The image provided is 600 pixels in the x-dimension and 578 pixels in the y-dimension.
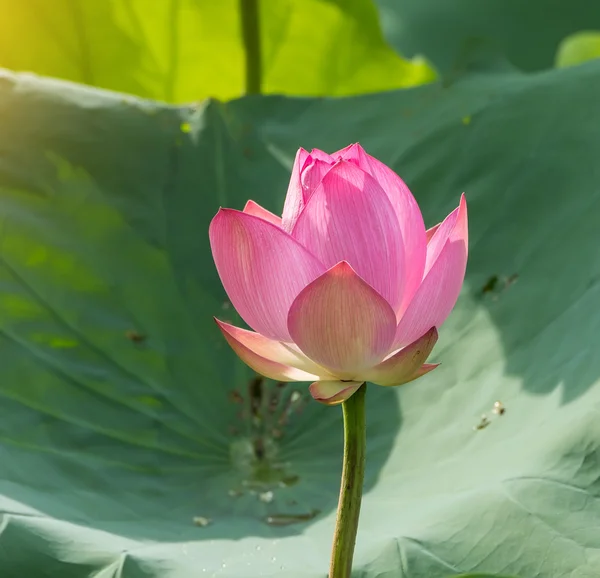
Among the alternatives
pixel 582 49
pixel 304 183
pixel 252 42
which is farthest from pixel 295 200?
pixel 582 49

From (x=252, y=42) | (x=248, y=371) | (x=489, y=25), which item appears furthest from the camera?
(x=489, y=25)

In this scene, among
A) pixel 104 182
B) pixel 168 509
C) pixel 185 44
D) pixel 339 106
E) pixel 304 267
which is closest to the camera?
pixel 304 267

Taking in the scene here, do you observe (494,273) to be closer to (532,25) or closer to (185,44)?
(185,44)

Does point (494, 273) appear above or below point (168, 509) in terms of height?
above

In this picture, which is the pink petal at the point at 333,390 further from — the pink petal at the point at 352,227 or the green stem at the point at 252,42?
the green stem at the point at 252,42

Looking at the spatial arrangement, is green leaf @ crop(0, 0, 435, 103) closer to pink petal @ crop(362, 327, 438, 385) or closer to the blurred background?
the blurred background

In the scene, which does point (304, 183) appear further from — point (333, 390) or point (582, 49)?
point (582, 49)

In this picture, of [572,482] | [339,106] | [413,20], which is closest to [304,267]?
[572,482]
